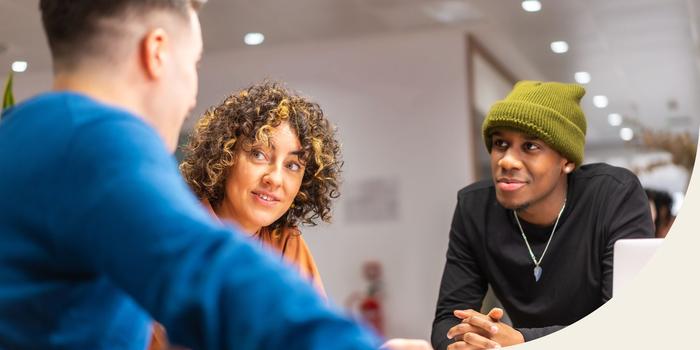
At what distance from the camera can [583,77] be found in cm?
773

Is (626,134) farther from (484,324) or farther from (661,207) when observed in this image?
(484,324)

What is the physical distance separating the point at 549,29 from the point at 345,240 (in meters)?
2.05

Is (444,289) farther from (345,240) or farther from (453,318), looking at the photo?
(345,240)

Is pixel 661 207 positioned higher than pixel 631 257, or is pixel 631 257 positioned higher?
pixel 661 207

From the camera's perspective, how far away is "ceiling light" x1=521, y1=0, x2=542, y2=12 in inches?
218

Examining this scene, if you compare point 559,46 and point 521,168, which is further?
point 559,46

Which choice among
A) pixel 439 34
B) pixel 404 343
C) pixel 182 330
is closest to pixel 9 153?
pixel 182 330

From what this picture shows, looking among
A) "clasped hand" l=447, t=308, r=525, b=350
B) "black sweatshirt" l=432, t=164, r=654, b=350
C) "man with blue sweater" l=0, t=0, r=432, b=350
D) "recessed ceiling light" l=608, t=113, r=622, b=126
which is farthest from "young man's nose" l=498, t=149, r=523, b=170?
"recessed ceiling light" l=608, t=113, r=622, b=126

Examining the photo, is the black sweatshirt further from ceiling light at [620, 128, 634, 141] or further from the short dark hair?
ceiling light at [620, 128, 634, 141]

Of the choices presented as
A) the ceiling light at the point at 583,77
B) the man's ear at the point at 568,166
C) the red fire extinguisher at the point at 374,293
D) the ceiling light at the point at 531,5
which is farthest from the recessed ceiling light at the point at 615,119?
the man's ear at the point at 568,166

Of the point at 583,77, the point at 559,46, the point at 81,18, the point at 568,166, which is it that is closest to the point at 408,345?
the point at 81,18

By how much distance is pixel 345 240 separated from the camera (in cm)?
592

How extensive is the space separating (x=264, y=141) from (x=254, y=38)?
15.3 ft

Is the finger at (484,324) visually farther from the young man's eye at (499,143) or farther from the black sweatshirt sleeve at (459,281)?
the young man's eye at (499,143)
